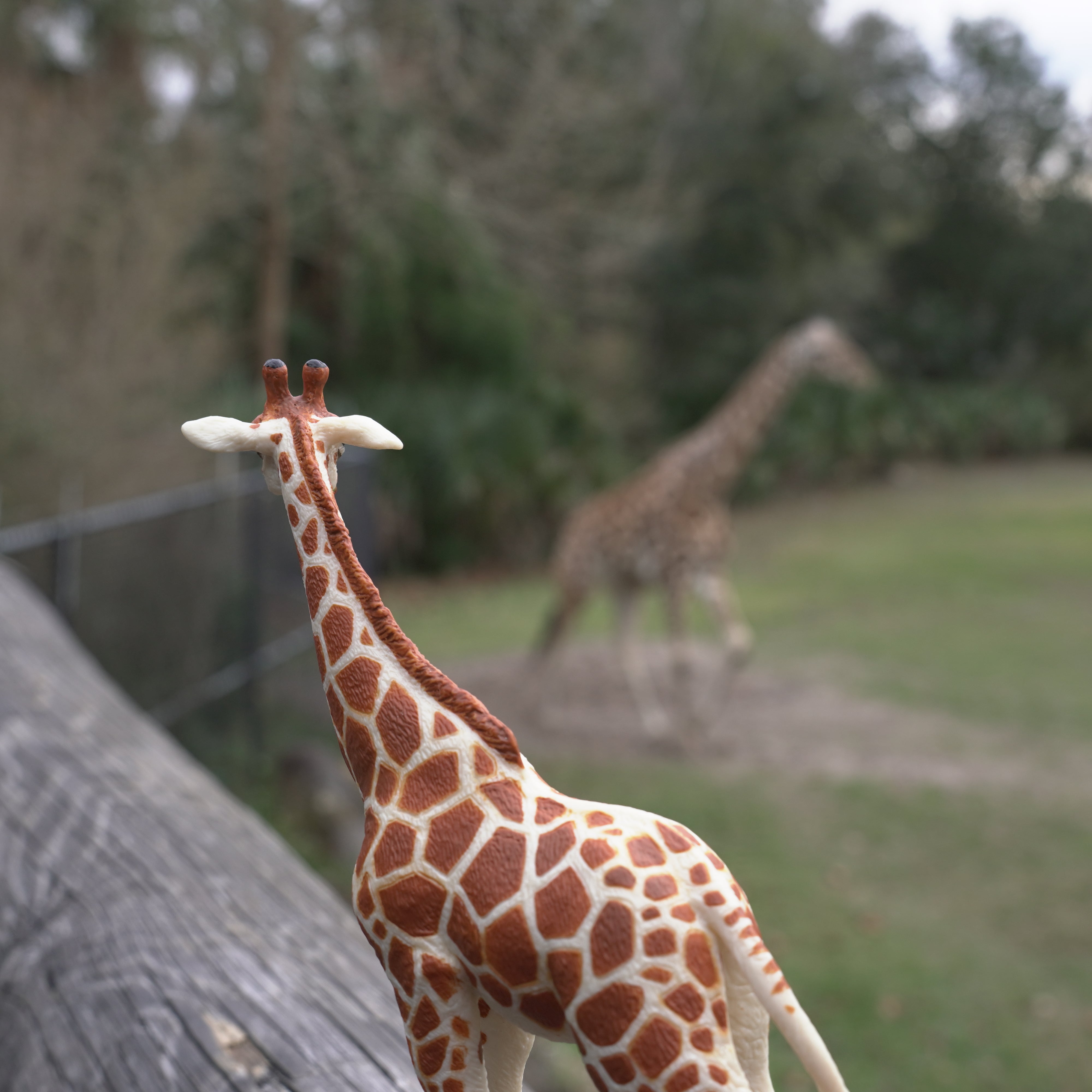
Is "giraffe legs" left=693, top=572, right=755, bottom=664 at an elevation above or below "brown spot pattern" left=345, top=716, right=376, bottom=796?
below

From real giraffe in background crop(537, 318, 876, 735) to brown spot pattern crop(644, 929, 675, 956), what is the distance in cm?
552

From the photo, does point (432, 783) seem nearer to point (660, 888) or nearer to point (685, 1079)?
point (660, 888)

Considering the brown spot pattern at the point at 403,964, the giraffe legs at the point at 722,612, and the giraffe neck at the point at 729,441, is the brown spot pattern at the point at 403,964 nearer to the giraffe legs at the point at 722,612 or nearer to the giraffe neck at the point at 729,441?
the giraffe legs at the point at 722,612

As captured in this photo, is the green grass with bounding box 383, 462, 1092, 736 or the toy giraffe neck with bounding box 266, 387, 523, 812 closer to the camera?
the toy giraffe neck with bounding box 266, 387, 523, 812

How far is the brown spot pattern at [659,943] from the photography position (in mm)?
1110

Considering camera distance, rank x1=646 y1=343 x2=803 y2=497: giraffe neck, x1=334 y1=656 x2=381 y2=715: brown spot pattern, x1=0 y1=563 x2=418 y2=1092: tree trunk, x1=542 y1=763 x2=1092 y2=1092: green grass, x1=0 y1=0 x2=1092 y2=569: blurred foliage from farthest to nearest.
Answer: x1=0 y1=0 x2=1092 y2=569: blurred foliage
x1=646 y1=343 x2=803 y2=497: giraffe neck
x1=542 y1=763 x2=1092 y2=1092: green grass
x1=0 y1=563 x2=418 y2=1092: tree trunk
x1=334 y1=656 x2=381 y2=715: brown spot pattern

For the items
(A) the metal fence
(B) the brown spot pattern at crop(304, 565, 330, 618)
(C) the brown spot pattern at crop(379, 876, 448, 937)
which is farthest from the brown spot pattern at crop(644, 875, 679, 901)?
(A) the metal fence

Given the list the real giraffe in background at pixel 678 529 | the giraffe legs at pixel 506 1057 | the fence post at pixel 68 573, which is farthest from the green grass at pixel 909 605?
the giraffe legs at pixel 506 1057

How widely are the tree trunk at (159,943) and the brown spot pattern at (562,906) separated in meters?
0.59

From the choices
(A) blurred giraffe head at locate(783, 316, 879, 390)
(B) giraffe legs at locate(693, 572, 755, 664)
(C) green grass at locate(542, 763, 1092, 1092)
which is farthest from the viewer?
(A) blurred giraffe head at locate(783, 316, 879, 390)

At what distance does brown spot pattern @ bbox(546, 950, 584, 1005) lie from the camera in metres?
1.12

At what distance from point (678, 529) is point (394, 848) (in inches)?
217

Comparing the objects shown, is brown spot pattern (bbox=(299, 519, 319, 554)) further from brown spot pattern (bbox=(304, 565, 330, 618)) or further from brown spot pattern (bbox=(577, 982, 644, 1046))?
brown spot pattern (bbox=(577, 982, 644, 1046))

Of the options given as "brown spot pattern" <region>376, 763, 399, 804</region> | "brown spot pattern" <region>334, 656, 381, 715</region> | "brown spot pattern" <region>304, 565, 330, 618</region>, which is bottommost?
"brown spot pattern" <region>376, 763, 399, 804</region>
